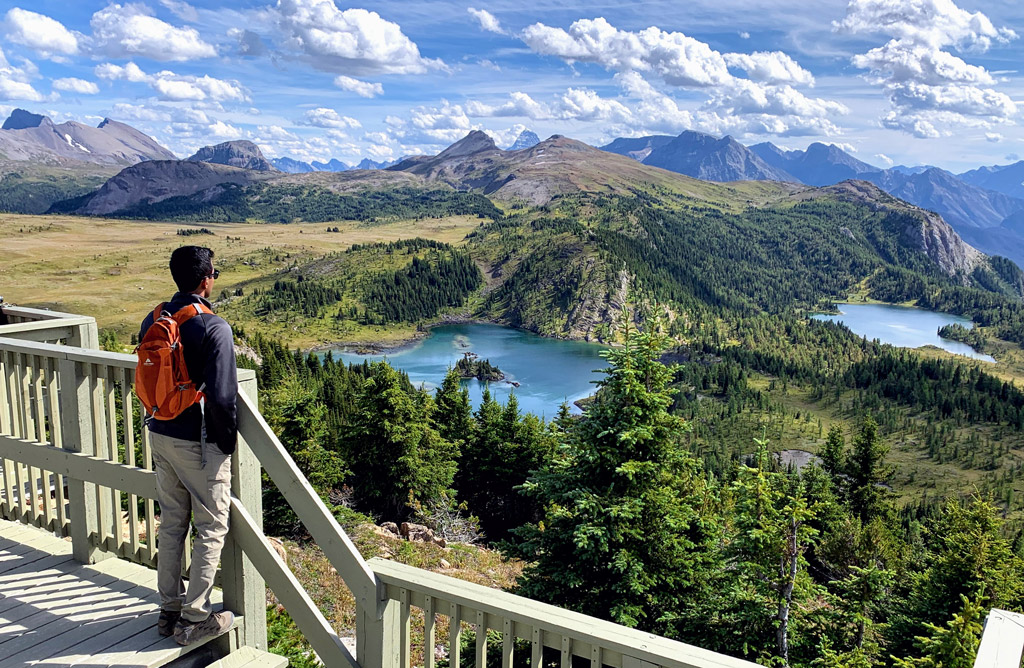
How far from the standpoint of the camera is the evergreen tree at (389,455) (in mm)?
30969

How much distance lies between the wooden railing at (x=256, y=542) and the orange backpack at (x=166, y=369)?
0.37 metres

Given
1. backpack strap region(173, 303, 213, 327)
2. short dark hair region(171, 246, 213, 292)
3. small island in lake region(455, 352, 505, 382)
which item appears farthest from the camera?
small island in lake region(455, 352, 505, 382)

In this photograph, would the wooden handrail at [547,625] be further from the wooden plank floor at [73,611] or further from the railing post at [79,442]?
the railing post at [79,442]

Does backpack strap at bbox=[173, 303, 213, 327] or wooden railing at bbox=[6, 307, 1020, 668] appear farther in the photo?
backpack strap at bbox=[173, 303, 213, 327]

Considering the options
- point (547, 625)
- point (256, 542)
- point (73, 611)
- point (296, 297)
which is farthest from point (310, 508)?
point (296, 297)

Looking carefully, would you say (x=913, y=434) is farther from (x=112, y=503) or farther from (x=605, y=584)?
(x=112, y=503)

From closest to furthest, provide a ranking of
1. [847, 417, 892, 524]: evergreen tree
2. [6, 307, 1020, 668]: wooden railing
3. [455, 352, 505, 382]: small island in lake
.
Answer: [6, 307, 1020, 668]: wooden railing
[847, 417, 892, 524]: evergreen tree
[455, 352, 505, 382]: small island in lake

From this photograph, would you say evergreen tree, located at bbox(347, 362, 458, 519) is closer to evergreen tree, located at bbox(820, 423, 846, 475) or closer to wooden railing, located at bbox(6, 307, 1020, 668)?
evergreen tree, located at bbox(820, 423, 846, 475)

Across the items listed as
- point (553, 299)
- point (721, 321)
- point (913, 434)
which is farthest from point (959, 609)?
point (721, 321)

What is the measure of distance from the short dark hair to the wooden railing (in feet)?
2.35

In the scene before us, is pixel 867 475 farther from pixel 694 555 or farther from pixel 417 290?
pixel 417 290

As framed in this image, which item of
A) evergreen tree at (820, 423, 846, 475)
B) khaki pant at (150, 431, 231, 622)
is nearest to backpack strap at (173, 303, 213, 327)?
khaki pant at (150, 431, 231, 622)

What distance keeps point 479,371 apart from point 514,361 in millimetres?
17678

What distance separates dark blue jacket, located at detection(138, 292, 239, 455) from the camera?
4.14 metres
